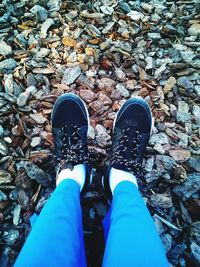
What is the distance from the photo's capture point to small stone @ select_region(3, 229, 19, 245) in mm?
1044

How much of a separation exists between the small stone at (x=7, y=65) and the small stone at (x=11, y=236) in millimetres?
656

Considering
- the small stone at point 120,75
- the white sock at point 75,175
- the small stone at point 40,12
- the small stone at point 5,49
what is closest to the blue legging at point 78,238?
the white sock at point 75,175

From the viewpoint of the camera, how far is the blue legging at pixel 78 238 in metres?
0.75

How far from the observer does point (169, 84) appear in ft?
4.49

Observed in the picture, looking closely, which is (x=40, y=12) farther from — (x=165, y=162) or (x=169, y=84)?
(x=165, y=162)

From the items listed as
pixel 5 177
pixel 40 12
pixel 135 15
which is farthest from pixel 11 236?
pixel 135 15

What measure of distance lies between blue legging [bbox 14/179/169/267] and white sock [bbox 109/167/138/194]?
0.14 m

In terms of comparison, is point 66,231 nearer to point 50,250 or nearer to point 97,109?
point 50,250

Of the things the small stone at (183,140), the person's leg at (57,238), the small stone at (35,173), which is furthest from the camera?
the small stone at (183,140)

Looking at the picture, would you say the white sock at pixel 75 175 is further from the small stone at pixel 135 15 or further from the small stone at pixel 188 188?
the small stone at pixel 135 15

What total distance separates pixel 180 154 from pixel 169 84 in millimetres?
316

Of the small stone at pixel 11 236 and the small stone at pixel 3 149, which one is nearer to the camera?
the small stone at pixel 11 236

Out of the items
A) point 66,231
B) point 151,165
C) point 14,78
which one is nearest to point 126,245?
point 66,231

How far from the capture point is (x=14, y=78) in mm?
1345
